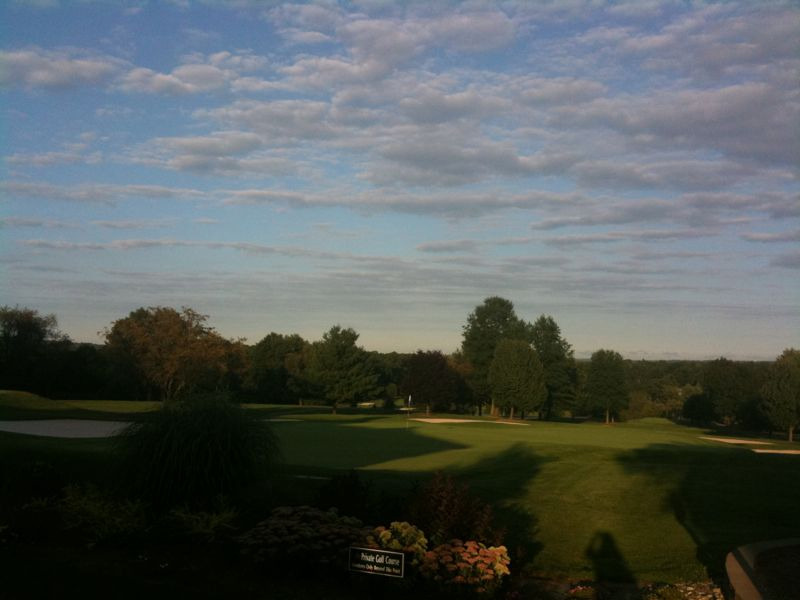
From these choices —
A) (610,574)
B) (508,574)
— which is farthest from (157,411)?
(610,574)

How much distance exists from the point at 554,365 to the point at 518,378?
1954 cm

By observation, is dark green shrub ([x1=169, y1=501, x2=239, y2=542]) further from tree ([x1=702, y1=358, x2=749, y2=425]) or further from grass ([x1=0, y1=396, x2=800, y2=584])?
tree ([x1=702, y1=358, x2=749, y2=425])

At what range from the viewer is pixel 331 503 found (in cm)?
1134

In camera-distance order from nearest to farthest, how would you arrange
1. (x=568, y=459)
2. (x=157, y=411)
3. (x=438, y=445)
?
1. (x=157, y=411)
2. (x=568, y=459)
3. (x=438, y=445)

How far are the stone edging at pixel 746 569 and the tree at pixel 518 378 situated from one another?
64.5 m

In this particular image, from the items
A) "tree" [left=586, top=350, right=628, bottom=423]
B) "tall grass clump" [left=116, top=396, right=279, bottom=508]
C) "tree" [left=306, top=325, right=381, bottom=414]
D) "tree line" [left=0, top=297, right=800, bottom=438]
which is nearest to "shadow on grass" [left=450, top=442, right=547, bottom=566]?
"tall grass clump" [left=116, top=396, right=279, bottom=508]

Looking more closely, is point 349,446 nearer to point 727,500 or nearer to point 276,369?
point 727,500

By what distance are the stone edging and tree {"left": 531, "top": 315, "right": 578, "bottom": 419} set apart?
77969 mm

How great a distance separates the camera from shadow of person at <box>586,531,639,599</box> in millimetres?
8938

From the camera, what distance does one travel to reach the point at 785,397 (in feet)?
200

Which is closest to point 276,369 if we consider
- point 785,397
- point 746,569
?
point 785,397

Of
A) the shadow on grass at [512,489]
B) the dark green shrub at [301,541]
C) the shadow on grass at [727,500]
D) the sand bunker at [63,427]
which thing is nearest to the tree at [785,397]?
the shadow on grass at [727,500]

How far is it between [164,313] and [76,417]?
70.2 feet

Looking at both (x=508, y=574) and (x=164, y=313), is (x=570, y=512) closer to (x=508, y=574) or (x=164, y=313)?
(x=508, y=574)
